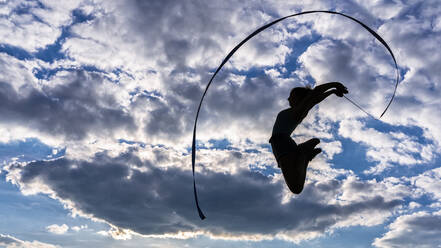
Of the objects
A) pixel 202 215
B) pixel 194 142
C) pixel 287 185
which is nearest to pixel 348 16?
pixel 287 185

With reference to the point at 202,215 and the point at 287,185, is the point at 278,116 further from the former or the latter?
the point at 202,215

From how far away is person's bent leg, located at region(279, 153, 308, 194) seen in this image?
11.0 meters

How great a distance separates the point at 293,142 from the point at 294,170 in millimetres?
891

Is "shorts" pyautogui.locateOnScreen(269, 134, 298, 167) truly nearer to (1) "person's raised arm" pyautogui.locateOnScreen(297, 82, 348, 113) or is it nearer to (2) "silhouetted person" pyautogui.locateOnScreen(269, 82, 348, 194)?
(2) "silhouetted person" pyautogui.locateOnScreen(269, 82, 348, 194)

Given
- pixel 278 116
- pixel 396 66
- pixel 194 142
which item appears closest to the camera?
pixel 278 116

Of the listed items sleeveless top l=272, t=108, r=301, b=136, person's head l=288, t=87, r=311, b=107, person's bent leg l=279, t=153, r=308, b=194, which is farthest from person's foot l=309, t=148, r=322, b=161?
person's head l=288, t=87, r=311, b=107

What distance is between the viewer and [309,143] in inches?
437

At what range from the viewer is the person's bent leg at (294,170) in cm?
1096

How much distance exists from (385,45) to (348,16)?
1.88 metres

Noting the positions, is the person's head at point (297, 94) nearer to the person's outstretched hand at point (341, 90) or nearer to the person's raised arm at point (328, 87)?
the person's raised arm at point (328, 87)

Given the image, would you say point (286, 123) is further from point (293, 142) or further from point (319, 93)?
point (319, 93)

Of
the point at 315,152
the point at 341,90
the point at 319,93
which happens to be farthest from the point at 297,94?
the point at 315,152

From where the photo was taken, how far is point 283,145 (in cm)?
1108

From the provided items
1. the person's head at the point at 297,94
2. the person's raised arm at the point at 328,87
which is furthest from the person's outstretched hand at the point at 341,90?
the person's head at the point at 297,94
